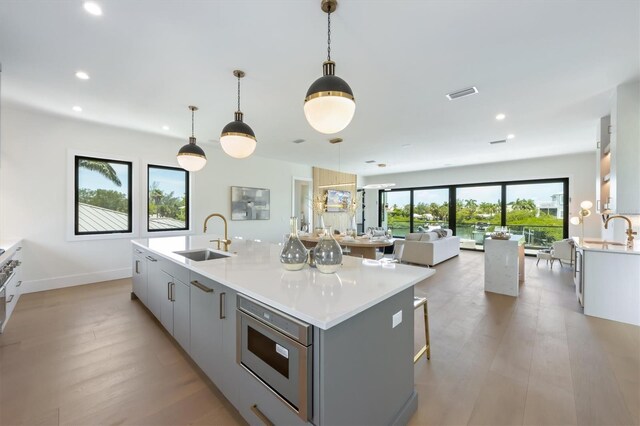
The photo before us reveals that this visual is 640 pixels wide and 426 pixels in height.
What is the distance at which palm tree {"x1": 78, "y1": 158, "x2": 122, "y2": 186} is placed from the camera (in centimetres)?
446

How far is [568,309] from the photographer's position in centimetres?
342

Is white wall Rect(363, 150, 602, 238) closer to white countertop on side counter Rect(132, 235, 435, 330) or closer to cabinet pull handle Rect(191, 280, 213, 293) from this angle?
white countertop on side counter Rect(132, 235, 435, 330)

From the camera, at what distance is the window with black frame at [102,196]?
4441 mm

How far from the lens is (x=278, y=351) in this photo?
1.27 metres

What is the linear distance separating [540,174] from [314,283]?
855 cm

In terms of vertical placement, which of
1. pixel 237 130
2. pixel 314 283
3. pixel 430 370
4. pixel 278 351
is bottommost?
pixel 430 370

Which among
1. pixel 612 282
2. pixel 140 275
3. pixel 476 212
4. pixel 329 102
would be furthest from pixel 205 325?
pixel 476 212

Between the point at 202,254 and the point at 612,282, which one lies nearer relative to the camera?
the point at 202,254

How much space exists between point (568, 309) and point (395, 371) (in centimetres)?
337

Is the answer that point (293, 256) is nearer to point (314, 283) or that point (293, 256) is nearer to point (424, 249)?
point (314, 283)

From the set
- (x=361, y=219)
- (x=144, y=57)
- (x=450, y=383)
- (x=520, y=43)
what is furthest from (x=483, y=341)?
(x=361, y=219)

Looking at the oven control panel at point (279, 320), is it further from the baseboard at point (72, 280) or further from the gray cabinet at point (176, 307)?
the baseboard at point (72, 280)

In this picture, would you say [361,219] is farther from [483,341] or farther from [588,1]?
[588,1]

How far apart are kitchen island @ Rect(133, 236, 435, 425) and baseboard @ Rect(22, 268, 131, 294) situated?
3623mm
